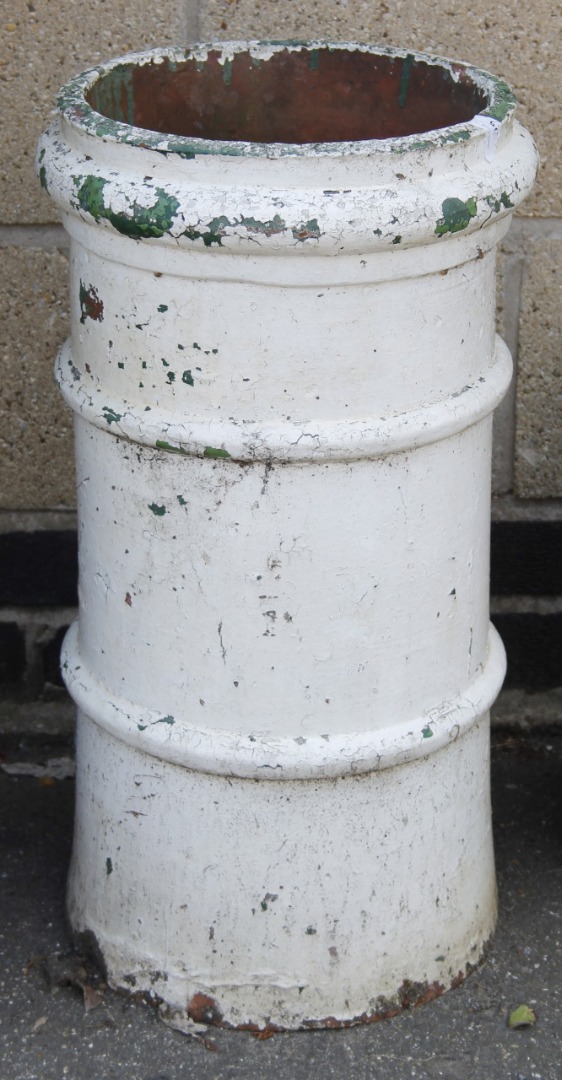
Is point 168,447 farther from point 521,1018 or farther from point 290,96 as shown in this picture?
point 521,1018

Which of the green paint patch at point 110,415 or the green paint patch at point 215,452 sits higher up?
the green paint patch at point 110,415

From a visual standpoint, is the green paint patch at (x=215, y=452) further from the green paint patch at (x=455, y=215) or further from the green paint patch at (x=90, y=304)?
the green paint patch at (x=455, y=215)

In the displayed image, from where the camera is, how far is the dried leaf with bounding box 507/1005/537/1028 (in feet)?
6.48

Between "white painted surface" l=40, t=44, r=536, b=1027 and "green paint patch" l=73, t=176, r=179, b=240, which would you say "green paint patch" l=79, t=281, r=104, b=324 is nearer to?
"white painted surface" l=40, t=44, r=536, b=1027

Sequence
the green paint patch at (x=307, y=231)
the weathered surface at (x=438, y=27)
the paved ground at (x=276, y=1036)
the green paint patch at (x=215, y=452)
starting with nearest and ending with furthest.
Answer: the green paint patch at (x=307, y=231), the green paint patch at (x=215, y=452), the paved ground at (x=276, y=1036), the weathered surface at (x=438, y=27)

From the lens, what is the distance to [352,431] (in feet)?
5.30

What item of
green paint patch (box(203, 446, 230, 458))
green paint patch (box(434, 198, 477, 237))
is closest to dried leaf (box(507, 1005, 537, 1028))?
green paint patch (box(203, 446, 230, 458))

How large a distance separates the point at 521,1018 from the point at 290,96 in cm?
134

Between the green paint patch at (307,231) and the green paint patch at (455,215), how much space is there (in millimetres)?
143

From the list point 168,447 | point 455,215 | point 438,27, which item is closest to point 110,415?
point 168,447

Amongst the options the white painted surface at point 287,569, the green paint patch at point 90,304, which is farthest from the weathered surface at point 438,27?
the green paint patch at point 90,304

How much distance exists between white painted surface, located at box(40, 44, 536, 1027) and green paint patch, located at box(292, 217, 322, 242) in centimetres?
1

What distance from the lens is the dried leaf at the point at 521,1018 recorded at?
6.48ft

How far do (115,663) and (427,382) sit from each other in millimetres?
551
